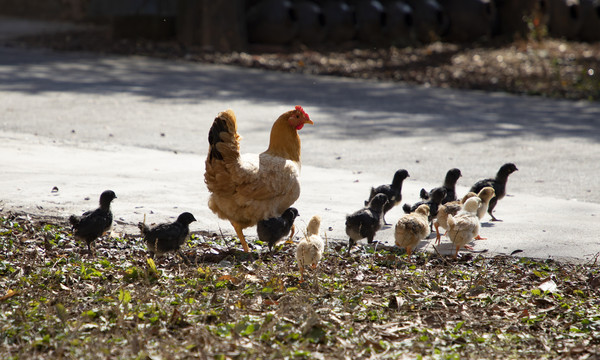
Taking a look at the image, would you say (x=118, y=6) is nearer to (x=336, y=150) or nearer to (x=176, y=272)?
(x=336, y=150)

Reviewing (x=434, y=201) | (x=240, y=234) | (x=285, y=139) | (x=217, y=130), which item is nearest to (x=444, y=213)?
(x=434, y=201)

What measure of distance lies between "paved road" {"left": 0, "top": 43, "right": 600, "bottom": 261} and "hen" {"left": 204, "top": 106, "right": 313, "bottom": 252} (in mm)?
659

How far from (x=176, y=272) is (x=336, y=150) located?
4.81 metres

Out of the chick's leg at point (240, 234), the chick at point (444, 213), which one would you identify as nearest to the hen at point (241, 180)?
the chick's leg at point (240, 234)

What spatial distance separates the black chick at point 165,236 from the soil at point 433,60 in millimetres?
10983

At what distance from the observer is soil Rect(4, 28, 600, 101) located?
627 inches

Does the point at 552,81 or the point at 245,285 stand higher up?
the point at 552,81

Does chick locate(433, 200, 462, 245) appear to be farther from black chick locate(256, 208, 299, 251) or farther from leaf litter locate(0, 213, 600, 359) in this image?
black chick locate(256, 208, 299, 251)

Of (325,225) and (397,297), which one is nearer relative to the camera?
(397,297)

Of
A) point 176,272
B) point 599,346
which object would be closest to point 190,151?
point 176,272

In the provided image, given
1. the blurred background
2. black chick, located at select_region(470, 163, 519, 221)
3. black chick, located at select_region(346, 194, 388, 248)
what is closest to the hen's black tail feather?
black chick, located at select_region(346, 194, 388, 248)

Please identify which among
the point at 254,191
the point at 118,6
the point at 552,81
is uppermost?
the point at 118,6

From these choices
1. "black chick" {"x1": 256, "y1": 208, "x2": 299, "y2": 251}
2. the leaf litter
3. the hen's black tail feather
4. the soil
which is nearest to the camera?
the leaf litter

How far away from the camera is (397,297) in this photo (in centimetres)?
491
